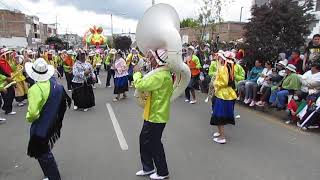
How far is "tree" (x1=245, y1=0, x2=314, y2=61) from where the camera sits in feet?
39.2

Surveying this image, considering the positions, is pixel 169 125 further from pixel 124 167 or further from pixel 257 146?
pixel 124 167

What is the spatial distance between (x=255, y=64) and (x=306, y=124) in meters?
3.97

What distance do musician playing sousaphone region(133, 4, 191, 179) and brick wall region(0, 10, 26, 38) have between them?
250 ft

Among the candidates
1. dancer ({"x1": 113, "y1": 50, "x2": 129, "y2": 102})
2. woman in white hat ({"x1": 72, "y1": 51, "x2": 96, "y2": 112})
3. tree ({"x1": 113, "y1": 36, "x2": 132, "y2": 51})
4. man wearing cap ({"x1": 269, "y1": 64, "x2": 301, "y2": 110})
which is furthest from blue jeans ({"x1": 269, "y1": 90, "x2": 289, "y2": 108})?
A: tree ({"x1": 113, "y1": 36, "x2": 132, "y2": 51})

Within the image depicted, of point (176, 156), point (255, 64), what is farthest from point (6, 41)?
point (176, 156)

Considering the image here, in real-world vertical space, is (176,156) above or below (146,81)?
below

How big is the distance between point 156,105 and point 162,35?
96cm

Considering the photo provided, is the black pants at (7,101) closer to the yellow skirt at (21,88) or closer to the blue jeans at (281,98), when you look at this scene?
the yellow skirt at (21,88)

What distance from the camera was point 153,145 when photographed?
17.0 ft

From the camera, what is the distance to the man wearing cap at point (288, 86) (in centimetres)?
960

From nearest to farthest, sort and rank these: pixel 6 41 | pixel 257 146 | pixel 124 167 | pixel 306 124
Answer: pixel 124 167, pixel 257 146, pixel 306 124, pixel 6 41

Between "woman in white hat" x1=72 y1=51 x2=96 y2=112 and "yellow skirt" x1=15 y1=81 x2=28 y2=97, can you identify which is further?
"yellow skirt" x1=15 y1=81 x2=28 y2=97

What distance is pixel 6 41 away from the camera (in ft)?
208

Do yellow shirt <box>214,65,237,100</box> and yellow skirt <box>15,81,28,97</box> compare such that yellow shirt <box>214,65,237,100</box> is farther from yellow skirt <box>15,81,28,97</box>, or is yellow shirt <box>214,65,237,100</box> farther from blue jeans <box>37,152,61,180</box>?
yellow skirt <box>15,81,28,97</box>
